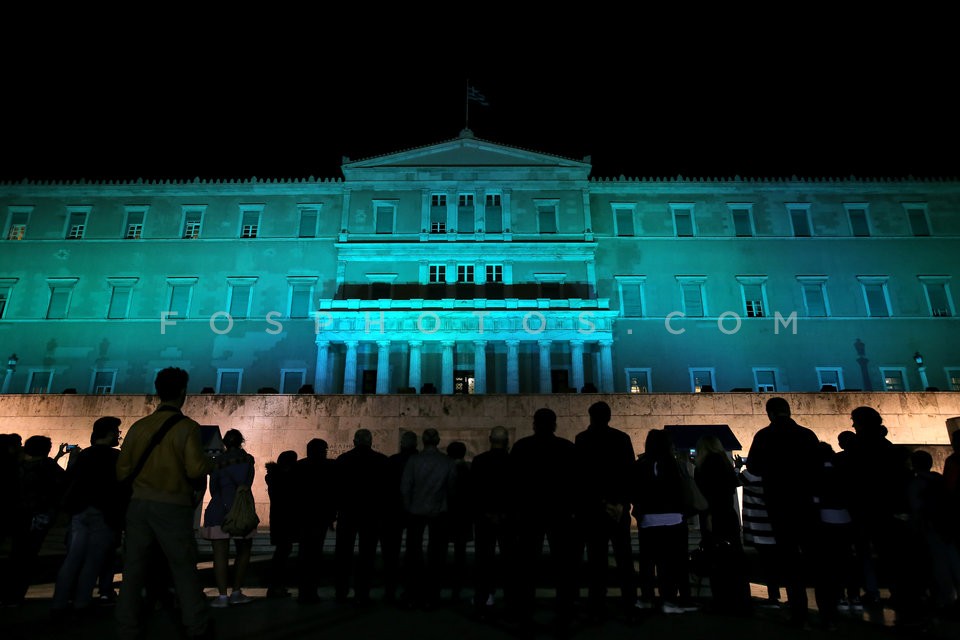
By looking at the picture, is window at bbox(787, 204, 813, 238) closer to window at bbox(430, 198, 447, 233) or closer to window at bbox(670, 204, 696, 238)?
window at bbox(670, 204, 696, 238)

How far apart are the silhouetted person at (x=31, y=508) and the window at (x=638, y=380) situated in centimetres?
2737

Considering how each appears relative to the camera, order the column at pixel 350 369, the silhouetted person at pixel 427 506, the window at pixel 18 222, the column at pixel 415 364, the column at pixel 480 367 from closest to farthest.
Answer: the silhouetted person at pixel 427 506 < the column at pixel 415 364 < the column at pixel 480 367 < the column at pixel 350 369 < the window at pixel 18 222

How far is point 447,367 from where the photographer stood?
2908 cm

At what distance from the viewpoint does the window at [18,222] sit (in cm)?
3475

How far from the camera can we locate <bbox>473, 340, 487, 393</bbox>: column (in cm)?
2873

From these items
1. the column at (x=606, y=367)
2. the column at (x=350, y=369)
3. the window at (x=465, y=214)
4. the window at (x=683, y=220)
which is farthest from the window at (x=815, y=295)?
the column at (x=350, y=369)

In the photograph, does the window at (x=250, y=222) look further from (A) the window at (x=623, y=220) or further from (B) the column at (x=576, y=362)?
(A) the window at (x=623, y=220)

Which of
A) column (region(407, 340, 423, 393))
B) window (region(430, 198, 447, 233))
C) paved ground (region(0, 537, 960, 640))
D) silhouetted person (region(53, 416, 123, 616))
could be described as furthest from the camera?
window (region(430, 198, 447, 233))

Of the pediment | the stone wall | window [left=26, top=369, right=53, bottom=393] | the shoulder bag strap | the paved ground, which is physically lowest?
the paved ground

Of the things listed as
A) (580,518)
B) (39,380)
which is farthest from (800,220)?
(39,380)

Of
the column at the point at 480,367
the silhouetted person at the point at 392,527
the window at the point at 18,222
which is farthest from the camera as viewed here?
the window at the point at 18,222

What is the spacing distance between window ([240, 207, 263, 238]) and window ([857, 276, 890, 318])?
34.0 metres

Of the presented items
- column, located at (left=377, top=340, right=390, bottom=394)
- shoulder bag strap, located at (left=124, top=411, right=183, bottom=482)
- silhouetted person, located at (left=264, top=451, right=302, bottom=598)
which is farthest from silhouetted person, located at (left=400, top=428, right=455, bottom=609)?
column, located at (left=377, top=340, right=390, bottom=394)

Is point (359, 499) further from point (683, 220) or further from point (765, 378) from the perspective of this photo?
point (683, 220)
